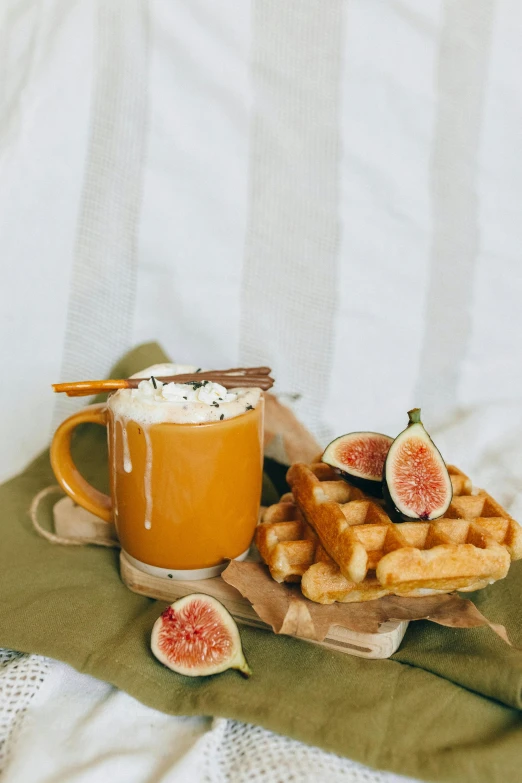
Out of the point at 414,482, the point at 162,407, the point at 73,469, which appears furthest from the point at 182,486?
the point at 414,482

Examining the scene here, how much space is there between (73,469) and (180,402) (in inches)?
11.8

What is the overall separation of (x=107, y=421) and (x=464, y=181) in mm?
1214

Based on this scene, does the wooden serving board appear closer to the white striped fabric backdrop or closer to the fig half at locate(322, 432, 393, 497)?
the fig half at locate(322, 432, 393, 497)

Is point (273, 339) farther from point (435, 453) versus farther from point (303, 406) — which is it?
point (435, 453)

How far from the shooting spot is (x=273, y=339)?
184 centimetres

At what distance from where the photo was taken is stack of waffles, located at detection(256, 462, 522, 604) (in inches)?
39.9

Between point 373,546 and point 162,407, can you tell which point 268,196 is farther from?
point 373,546

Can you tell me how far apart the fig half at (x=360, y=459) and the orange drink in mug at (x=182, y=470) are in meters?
0.14

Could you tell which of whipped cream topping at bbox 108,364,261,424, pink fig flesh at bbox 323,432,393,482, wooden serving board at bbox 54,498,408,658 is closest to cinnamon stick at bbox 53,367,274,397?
whipped cream topping at bbox 108,364,261,424

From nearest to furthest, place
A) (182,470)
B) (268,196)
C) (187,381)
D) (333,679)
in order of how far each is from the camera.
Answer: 1. (333,679)
2. (182,470)
3. (187,381)
4. (268,196)

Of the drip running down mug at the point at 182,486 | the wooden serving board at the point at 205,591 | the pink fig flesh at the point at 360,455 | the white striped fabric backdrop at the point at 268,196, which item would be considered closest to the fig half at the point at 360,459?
the pink fig flesh at the point at 360,455

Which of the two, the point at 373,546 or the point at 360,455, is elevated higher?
the point at 360,455

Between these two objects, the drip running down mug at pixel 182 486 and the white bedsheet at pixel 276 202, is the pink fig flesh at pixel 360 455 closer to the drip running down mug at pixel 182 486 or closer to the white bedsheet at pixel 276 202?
the drip running down mug at pixel 182 486

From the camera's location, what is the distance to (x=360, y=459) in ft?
4.06
